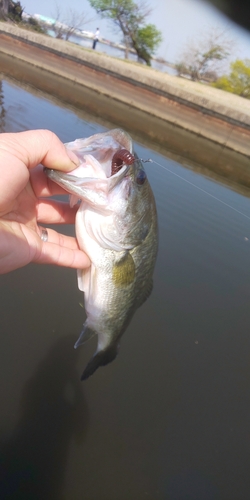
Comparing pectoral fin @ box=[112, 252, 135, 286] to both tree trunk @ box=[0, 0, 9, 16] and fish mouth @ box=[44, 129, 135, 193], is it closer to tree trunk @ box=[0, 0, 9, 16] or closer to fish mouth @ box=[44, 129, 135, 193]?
fish mouth @ box=[44, 129, 135, 193]

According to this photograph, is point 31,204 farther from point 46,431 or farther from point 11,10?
point 11,10

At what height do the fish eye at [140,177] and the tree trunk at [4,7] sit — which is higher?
the tree trunk at [4,7]

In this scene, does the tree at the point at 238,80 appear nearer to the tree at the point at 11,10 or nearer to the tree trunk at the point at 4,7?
the tree at the point at 11,10

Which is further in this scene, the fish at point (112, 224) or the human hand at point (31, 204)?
the fish at point (112, 224)

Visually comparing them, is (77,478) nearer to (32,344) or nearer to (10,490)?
(10,490)

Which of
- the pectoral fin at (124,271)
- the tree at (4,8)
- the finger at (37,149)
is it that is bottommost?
the pectoral fin at (124,271)

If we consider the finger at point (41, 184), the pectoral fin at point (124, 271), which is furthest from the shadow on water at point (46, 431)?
the finger at point (41, 184)
